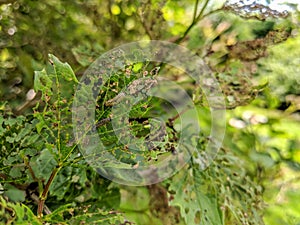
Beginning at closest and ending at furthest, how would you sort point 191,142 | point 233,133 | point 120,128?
point 120,128
point 191,142
point 233,133

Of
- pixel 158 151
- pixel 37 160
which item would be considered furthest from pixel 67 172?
pixel 158 151

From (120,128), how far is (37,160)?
138 mm

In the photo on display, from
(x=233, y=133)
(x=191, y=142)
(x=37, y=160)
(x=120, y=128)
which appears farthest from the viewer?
(x=233, y=133)

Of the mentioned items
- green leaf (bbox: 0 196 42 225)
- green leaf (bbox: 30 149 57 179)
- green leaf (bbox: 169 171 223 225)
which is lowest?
green leaf (bbox: 169 171 223 225)

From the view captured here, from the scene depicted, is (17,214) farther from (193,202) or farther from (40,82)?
(193,202)

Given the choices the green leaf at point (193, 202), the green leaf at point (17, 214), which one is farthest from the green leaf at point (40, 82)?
the green leaf at point (193, 202)

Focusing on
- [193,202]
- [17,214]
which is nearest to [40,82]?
[17,214]

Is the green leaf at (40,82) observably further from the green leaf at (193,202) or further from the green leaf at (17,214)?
the green leaf at (193,202)

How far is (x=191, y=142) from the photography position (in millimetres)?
568

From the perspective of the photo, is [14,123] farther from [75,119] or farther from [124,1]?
[124,1]

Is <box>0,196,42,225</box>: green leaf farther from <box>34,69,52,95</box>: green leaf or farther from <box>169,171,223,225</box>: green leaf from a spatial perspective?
<box>169,171,223,225</box>: green leaf

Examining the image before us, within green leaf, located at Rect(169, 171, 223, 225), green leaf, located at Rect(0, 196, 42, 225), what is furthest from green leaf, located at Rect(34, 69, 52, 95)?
green leaf, located at Rect(169, 171, 223, 225)

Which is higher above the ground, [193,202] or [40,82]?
[40,82]

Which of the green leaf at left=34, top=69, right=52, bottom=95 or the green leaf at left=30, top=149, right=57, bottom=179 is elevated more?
the green leaf at left=34, top=69, right=52, bottom=95
